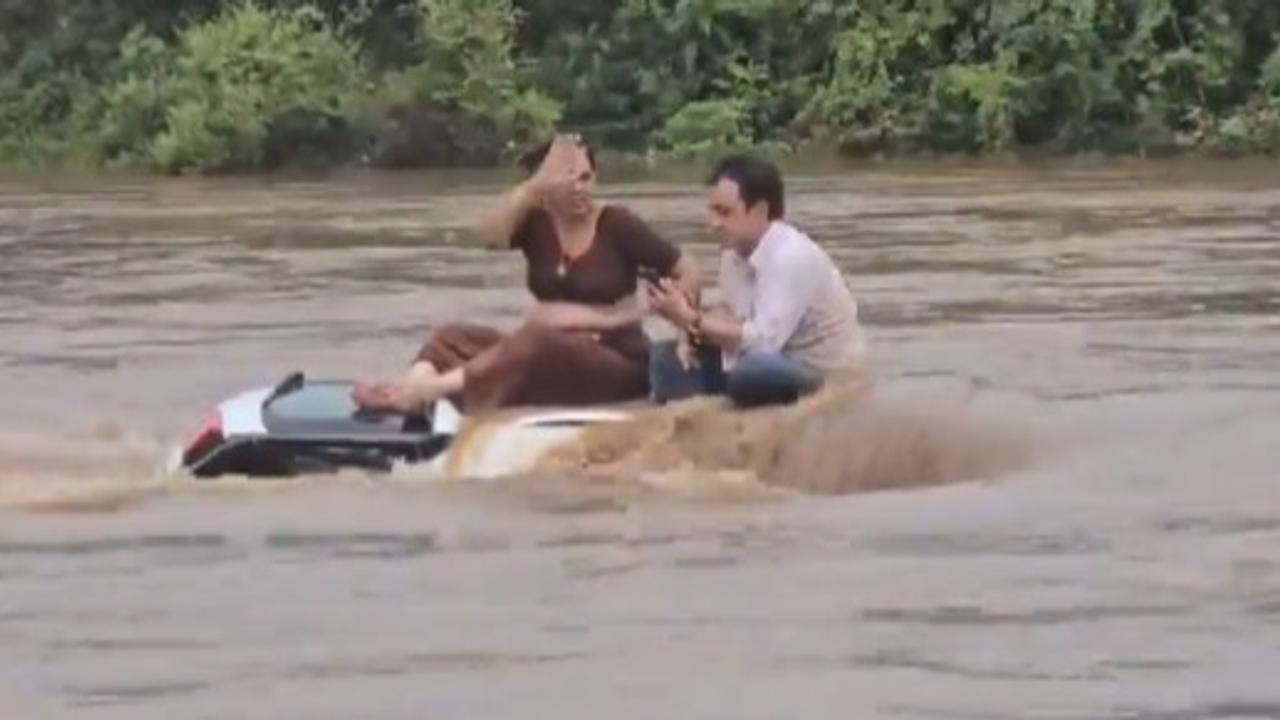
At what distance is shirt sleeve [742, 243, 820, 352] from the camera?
A: 36.9 feet

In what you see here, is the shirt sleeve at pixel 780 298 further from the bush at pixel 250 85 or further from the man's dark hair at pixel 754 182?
the bush at pixel 250 85

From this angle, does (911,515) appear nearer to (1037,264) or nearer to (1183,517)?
(1183,517)

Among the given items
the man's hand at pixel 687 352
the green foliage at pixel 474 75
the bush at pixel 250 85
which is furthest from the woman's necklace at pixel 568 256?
the bush at pixel 250 85

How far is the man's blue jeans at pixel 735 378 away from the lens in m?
11.1

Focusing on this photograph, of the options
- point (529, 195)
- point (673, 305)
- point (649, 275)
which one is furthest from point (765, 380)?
point (529, 195)

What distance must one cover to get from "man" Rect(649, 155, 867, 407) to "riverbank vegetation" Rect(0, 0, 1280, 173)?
25733mm

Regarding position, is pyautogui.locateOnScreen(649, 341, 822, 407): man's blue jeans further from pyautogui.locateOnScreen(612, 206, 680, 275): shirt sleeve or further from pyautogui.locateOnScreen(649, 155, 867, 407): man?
pyautogui.locateOnScreen(612, 206, 680, 275): shirt sleeve

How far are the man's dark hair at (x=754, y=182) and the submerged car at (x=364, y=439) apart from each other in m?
0.82

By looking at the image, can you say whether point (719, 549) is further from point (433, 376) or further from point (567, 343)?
point (433, 376)

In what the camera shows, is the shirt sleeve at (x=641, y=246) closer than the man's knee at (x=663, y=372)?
No

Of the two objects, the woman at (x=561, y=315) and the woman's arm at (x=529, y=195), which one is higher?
the woman's arm at (x=529, y=195)

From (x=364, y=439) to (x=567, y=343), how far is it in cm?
75

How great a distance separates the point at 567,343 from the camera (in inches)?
446

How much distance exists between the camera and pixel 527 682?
817 cm
